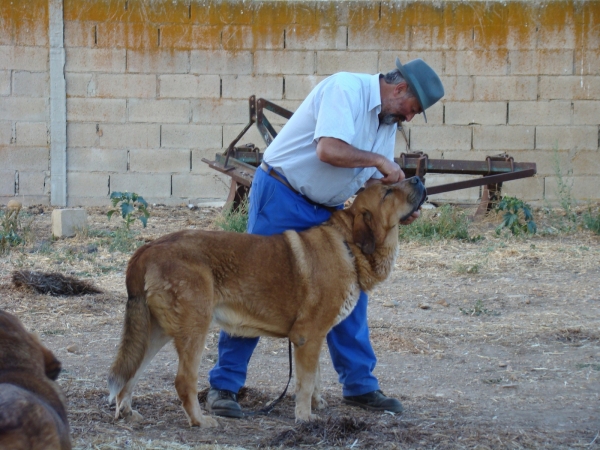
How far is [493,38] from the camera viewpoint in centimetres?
1167

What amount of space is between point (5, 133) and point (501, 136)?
7.32m

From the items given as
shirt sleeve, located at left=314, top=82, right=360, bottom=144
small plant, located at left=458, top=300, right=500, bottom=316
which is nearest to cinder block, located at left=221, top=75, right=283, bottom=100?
small plant, located at left=458, top=300, right=500, bottom=316

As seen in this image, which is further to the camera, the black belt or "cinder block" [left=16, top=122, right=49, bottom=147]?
"cinder block" [left=16, top=122, right=49, bottom=147]

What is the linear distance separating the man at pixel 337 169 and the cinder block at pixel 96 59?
756 cm

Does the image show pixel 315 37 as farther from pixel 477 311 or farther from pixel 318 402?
pixel 318 402

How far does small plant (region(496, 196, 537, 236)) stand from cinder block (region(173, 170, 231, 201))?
415 cm

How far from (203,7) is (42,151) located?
10.5 ft

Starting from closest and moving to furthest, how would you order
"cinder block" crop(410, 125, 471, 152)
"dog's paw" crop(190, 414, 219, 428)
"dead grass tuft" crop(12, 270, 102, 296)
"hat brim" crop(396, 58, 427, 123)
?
"dog's paw" crop(190, 414, 219, 428), "hat brim" crop(396, 58, 427, 123), "dead grass tuft" crop(12, 270, 102, 296), "cinder block" crop(410, 125, 471, 152)

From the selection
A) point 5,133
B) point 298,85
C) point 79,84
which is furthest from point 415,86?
point 5,133

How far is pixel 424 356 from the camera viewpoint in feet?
19.2

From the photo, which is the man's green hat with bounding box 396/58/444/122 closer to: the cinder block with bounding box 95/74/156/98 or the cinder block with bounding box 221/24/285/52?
the cinder block with bounding box 221/24/285/52

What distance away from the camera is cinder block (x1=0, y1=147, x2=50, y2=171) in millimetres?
11789

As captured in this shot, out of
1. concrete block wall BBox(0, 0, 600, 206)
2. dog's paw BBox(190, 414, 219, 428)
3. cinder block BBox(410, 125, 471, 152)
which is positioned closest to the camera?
dog's paw BBox(190, 414, 219, 428)

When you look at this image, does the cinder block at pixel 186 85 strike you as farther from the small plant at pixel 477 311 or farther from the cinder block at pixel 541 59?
the small plant at pixel 477 311
